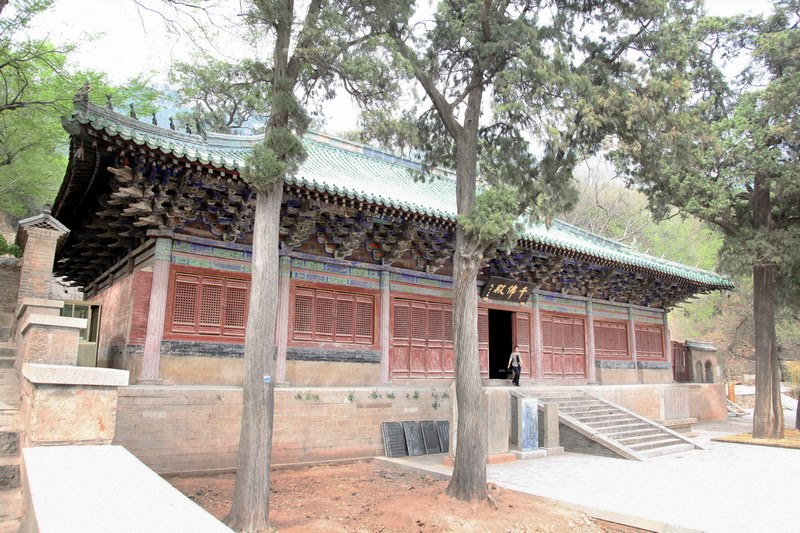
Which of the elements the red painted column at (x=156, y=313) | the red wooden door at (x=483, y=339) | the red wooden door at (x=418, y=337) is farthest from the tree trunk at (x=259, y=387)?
the red wooden door at (x=483, y=339)

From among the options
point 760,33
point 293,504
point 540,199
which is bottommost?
point 293,504

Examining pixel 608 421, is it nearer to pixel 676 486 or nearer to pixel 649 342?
pixel 676 486

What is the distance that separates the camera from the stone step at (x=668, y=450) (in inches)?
412

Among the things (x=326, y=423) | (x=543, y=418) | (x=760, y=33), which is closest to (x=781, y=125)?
(x=760, y=33)

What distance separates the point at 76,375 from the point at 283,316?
5.73 meters

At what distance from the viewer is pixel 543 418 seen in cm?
1041

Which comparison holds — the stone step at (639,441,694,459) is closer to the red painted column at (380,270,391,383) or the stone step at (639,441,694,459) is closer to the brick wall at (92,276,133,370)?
the red painted column at (380,270,391,383)

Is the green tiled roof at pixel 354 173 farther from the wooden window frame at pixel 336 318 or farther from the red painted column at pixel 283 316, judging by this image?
the wooden window frame at pixel 336 318

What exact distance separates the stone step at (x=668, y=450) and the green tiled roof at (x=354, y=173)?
4.32m

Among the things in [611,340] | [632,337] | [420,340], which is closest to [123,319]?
[420,340]

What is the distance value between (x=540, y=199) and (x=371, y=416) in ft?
15.9

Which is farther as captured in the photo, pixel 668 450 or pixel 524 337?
pixel 524 337

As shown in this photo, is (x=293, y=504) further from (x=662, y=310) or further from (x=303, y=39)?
(x=662, y=310)

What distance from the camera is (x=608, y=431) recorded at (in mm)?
11133
